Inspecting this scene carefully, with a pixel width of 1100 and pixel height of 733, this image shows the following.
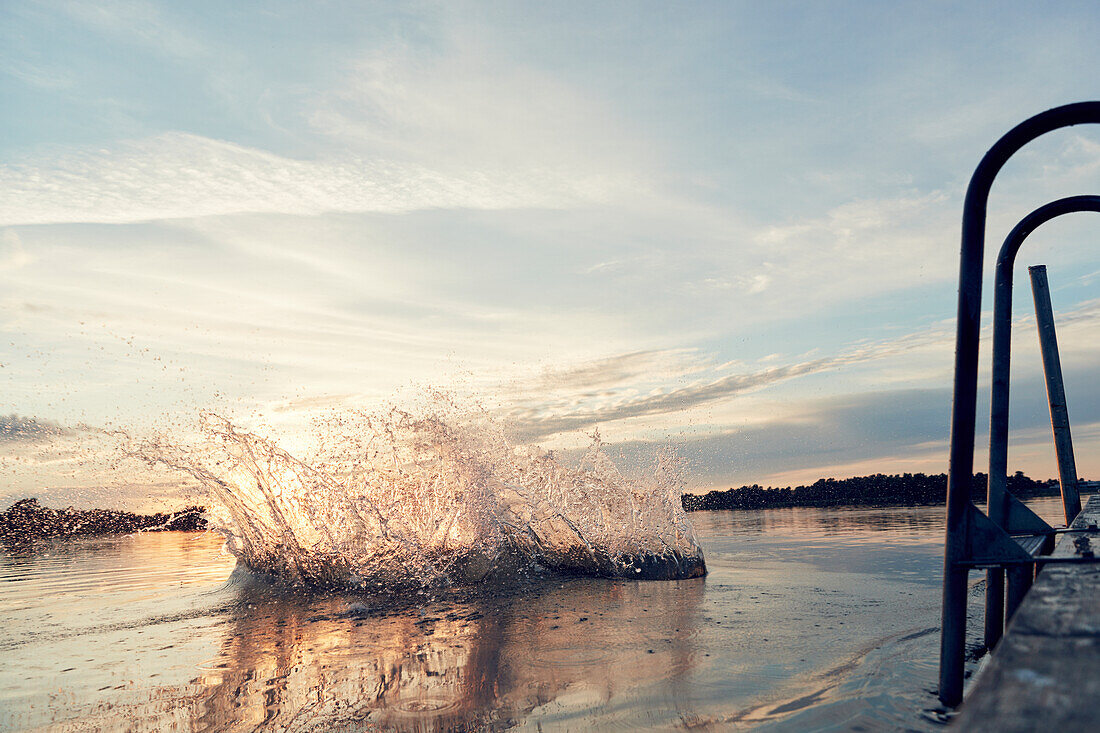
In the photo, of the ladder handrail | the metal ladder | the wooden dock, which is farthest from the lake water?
the wooden dock

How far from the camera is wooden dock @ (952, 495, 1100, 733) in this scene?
981 mm

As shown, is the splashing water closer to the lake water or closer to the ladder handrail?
the lake water

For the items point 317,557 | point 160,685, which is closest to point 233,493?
point 317,557

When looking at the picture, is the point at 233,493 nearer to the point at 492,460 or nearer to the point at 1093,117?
the point at 492,460

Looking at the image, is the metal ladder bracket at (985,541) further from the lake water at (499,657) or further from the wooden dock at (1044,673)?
the wooden dock at (1044,673)

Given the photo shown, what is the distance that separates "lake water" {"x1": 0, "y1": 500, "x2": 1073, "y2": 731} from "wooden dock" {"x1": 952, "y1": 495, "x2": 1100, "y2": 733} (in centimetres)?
236

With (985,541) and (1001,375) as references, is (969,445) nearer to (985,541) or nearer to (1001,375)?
(985,541)

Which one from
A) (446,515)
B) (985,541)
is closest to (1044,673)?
(985,541)

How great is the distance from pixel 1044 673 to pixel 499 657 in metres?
4.53

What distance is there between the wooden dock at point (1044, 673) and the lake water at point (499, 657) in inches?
92.9

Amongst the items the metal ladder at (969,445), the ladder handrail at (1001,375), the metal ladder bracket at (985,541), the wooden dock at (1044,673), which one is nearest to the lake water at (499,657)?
the ladder handrail at (1001,375)

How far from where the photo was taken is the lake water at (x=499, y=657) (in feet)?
12.8

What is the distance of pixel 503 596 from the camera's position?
8203 millimetres

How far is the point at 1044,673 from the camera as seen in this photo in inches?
45.6
